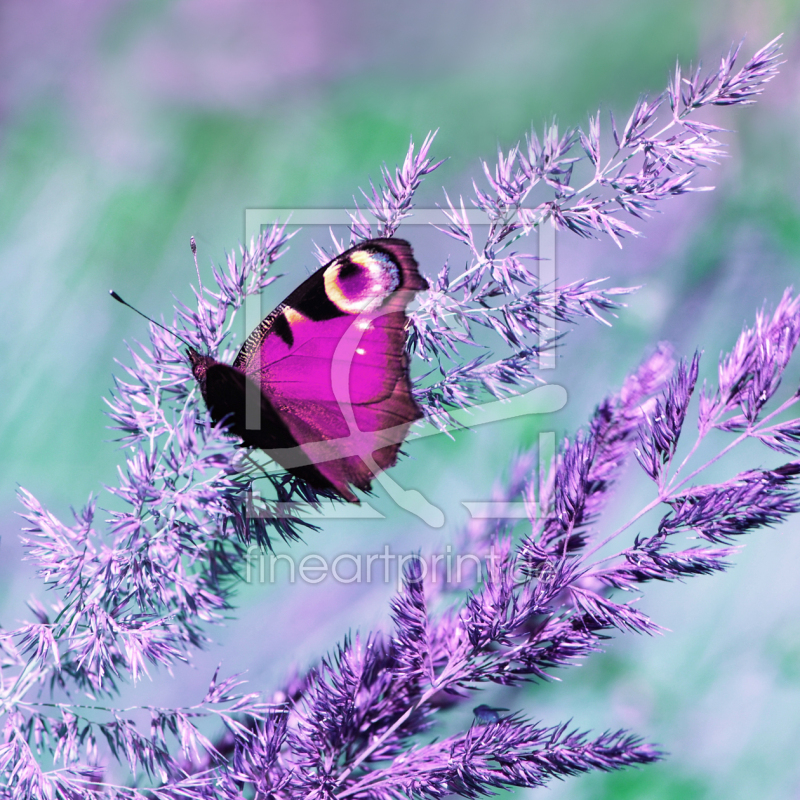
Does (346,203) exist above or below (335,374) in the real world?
above

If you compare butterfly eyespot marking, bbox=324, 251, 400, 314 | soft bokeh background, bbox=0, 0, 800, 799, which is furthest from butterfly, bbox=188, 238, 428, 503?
soft bokeh background, bbox=0, 0, 800, 799

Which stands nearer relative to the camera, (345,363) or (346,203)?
(345,363)

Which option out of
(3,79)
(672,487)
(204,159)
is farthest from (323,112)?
(672,487)

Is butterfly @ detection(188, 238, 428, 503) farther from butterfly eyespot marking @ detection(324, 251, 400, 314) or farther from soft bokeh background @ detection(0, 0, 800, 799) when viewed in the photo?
soft bokeh background @ detection(0, 0, 800, 799)

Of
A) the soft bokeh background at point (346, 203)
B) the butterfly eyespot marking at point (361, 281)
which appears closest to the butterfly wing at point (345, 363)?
the butterfly eyespot marking at point (361, 281)

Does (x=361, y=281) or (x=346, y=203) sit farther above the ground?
(x=346, y=203)

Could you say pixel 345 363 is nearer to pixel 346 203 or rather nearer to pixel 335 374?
pixel 335 374

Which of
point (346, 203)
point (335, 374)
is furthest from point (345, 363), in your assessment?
point (346, 203)

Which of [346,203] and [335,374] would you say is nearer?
[335,374]

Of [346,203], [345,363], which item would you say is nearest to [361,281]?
[345,363]
